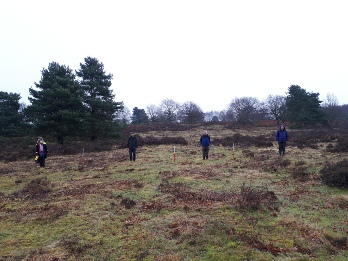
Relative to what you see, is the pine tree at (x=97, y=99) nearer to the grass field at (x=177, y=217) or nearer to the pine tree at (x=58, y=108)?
the pine tree at (x=58, y=108)

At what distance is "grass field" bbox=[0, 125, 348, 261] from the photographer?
16.4 feet

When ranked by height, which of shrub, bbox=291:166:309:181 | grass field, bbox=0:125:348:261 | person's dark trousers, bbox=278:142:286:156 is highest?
person's dark trousers, bbox=278:142:286:156

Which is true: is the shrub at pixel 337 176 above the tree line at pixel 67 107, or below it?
below

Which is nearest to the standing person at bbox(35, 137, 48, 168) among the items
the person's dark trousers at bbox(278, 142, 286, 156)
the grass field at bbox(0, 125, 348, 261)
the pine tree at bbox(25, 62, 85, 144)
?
the grass field at bbox(0, 125, 348, 261)

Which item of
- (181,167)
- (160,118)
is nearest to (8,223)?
(181,167)

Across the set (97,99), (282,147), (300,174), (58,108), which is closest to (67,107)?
(58,108)

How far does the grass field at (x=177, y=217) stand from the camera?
16.4 feet

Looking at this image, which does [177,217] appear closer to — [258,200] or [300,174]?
[258,200]

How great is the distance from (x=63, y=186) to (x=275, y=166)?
29.9 feet

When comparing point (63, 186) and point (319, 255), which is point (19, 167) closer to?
point (63, 186)

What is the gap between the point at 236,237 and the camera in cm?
536

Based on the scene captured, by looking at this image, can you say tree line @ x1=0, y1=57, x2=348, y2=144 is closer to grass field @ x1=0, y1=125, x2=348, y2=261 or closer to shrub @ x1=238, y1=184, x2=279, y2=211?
grass field @ x1=0, y1=125, x2=348, y2=261

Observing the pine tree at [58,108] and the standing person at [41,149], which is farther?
the pine tree at [58,108]

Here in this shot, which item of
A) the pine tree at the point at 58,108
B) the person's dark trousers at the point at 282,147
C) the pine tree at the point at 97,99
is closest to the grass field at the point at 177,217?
the person's dark trousers at the point at 282,147
